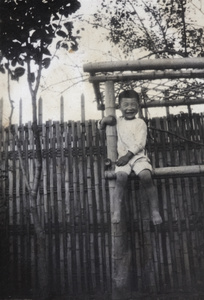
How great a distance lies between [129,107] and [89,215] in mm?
2530

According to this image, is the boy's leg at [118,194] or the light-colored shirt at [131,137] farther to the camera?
the light-colored shirt at [131,137]

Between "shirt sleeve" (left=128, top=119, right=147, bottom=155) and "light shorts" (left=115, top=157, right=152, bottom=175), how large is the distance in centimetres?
12

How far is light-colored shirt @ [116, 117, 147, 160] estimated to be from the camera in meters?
4.09

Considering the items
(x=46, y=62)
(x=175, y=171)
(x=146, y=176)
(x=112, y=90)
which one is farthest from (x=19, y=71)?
(x=175, y=171)

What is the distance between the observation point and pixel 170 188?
5.89m

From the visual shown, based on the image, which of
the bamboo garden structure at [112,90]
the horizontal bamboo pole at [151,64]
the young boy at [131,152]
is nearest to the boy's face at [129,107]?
the young boy at [131,152]

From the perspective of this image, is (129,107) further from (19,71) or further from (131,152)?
(19,71)

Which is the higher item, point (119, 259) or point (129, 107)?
point (129, 107)

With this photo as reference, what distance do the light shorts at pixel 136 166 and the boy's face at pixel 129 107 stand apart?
0.63m

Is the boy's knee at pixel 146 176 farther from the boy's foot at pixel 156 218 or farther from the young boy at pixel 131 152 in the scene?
the boy's foot at pixel 156 218

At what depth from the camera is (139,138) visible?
13.6ft

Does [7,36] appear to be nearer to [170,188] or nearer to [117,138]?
A: [117,138]

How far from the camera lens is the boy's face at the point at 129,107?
168 inches

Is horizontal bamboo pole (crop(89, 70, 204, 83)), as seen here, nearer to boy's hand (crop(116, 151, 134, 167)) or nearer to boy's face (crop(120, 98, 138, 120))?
boy's face (crop(120, 98, 138, 120))
